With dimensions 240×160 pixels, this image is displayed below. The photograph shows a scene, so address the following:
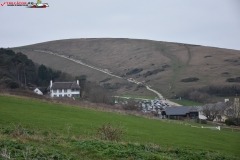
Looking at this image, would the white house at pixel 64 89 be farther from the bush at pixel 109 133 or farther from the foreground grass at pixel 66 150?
the foreground grass at pixel 66 150

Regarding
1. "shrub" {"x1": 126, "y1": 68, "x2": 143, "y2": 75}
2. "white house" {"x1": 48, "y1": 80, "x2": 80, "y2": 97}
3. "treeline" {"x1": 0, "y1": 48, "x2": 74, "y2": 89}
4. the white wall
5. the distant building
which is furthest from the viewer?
"shrub" {"x1": 126, "y1": 68, "x2": 143, "y2": 75}

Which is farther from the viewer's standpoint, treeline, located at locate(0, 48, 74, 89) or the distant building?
the distant building

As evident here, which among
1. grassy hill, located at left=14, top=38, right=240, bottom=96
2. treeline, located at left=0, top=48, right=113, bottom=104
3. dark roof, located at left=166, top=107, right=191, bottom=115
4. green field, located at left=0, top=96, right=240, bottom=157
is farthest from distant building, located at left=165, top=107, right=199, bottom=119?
green field, located at left=0, top=96, right=240, bottom=157

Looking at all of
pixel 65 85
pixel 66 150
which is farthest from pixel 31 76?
pixel 66 150

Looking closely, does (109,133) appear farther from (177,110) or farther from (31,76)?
(31,76)

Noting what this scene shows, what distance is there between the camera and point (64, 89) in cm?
8362

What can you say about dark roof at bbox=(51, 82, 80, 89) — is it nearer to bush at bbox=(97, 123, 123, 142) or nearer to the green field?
the green field

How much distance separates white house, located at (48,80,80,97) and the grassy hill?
3094 cm

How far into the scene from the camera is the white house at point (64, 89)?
8312cm

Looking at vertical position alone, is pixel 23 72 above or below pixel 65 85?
above

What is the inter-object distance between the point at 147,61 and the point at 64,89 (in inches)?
2904

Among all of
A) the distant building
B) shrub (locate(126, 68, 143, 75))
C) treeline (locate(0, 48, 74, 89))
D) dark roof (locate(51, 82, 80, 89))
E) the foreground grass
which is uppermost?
shrub (locate(126, 68, 143, 75))

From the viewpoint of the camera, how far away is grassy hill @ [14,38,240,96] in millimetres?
118500

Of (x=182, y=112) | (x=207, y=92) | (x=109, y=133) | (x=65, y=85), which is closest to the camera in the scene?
(x=109, y=133)
